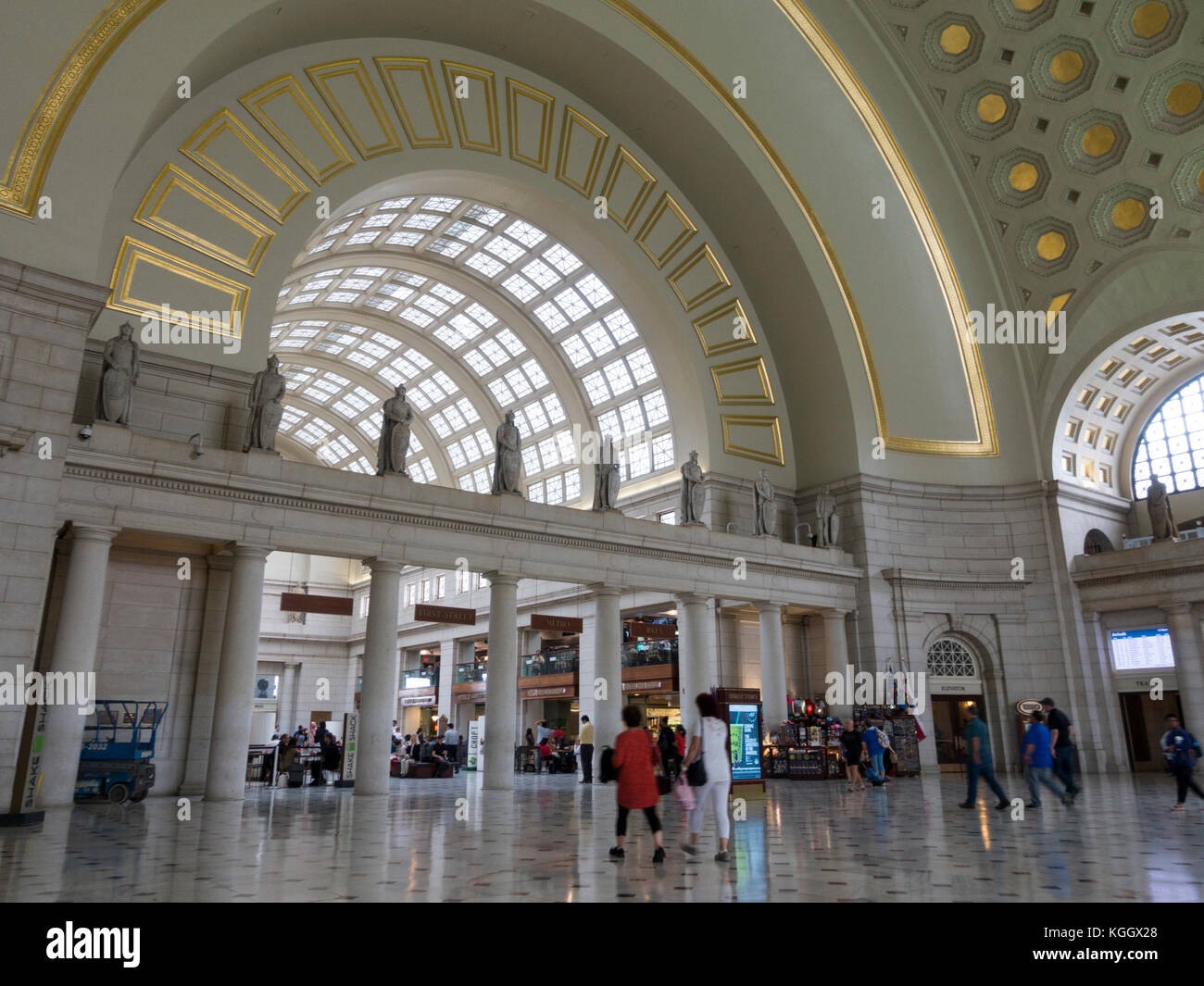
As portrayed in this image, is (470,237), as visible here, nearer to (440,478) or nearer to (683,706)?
(440,478)

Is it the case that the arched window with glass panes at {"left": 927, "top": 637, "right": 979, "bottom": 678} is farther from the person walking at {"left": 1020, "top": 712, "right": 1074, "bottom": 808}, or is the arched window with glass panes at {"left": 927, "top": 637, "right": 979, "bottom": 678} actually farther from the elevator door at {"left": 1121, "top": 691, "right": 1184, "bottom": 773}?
the person walking at {"left": 1020, "top": 712, "right": 1074, "bottom": 808}

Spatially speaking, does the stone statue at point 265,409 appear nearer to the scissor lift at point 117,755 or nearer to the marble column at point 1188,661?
the scissor lift at point 117,755

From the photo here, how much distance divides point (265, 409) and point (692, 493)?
9992 millimetres

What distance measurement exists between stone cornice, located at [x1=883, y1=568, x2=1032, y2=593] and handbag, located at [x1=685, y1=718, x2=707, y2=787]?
54.7ft

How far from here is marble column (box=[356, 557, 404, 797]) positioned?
1404 cm

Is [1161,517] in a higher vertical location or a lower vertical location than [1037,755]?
higher

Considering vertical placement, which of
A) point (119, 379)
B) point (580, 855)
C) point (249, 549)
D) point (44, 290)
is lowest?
point (580, 855)

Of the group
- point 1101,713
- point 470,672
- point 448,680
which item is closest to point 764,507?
point 1101,713

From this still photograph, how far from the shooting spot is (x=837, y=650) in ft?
71.2

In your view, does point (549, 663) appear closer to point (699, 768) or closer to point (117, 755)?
point (117, 755)

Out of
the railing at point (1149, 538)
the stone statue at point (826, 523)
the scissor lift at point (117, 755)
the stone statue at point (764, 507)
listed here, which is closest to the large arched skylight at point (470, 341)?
the stone statue at point (764, 507)

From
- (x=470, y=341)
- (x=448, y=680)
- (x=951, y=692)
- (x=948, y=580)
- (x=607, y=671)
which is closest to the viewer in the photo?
(x=607, y=671)

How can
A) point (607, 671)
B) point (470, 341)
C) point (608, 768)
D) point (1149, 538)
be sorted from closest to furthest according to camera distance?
point (608, 768) → point (607, 671) → point (1149, 538) → point (470, 341)

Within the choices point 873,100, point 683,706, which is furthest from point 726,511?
point 873,100
